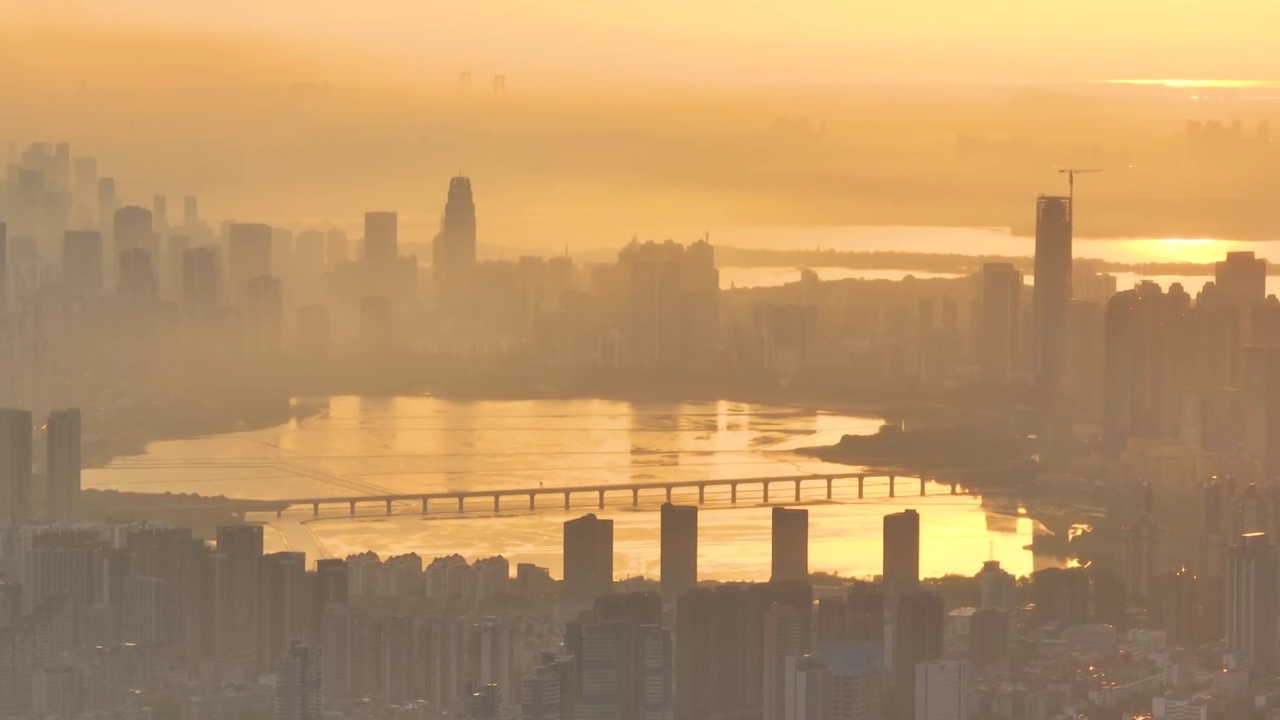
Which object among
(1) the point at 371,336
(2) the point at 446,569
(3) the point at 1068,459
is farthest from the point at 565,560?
(1) the point at 371,336

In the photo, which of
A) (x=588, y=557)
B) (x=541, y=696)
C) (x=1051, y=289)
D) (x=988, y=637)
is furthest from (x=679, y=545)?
(x=1051, y=289)

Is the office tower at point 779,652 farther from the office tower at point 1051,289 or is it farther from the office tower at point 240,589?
the office tower at point 1051,289

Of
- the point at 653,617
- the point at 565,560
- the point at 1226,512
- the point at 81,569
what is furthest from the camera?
the point at 1226,512

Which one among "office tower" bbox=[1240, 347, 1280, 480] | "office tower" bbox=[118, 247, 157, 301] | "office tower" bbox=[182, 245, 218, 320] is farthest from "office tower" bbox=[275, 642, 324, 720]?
"office tower" bbox=[182, 245, 218, 320]

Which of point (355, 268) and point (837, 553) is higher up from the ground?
point (355, 268)

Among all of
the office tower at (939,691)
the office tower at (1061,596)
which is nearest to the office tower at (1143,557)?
the office tower at (1061,596)

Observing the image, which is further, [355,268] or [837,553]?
[355,268]

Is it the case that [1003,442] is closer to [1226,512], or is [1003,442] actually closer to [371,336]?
[1226,512]
